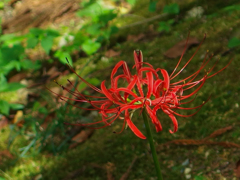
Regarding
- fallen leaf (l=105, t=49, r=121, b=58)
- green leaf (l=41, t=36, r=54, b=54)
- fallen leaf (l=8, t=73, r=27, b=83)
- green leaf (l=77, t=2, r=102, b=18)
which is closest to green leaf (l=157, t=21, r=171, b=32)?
fallen leaf (l=105, t=49, r=121, b=58)

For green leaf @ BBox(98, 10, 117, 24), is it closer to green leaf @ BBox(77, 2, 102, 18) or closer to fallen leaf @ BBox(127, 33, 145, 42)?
green leaf @ BBox(77, 2, 102, 18)

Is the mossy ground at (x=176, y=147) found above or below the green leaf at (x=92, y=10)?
below

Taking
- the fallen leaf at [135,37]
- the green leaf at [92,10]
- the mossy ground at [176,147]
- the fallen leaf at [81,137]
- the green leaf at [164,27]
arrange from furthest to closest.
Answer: the fallen leaf at [135,37] < the green leaf at [164,27] < the green leaf at [92,10] < the fallen leaf at [81,137] < the mossy ground at [176,147]

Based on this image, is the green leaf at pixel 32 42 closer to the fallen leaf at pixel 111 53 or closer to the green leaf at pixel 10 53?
the green leaf at pixel 10 53

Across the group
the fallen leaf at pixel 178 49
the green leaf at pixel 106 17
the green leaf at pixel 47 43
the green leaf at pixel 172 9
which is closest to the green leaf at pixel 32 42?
the green leaf at pixel 47 43

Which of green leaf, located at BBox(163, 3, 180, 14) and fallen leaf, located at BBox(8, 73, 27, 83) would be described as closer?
green leaf, located at BBox(163, 3, 180, 14)

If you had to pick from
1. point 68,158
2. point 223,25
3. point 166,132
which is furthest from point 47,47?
point 223,25

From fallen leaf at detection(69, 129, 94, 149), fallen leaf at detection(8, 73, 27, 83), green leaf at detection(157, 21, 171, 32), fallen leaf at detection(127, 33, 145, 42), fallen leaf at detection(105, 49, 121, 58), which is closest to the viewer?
fallen leaf at detection(69, 129, 94, 149)
